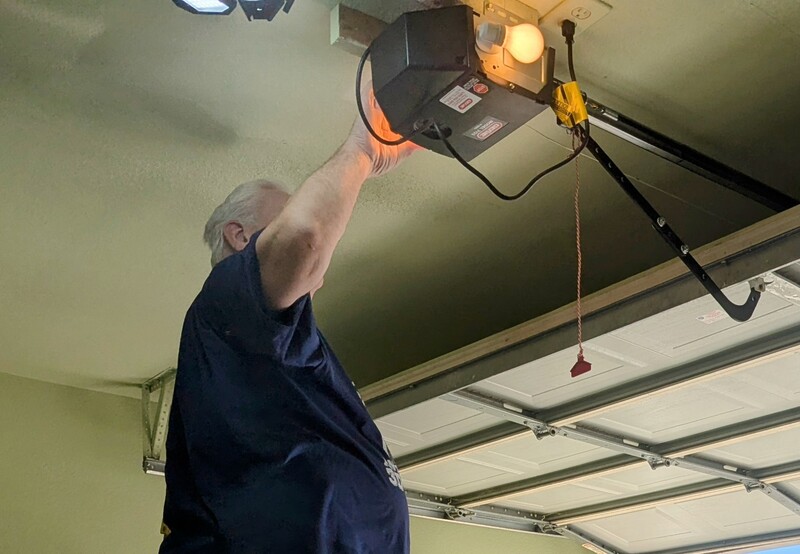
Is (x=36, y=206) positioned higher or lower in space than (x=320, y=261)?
higher

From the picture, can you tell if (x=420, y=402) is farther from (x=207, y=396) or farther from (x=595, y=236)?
(x=207, y=396)

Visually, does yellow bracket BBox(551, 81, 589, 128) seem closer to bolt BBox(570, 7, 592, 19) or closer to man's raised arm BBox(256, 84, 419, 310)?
bolt BBox(570, 7, 592, 19)

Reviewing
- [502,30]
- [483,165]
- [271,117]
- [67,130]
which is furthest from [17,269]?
[502,30]

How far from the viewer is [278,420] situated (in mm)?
1271

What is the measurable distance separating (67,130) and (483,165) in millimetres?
971

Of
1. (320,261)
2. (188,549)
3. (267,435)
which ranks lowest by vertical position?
(188,549)

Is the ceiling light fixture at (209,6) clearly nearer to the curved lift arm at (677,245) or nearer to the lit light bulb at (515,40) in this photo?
the lit light bulb at (515,40)

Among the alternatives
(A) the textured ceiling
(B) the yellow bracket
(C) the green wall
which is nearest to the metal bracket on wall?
(C) the green wall

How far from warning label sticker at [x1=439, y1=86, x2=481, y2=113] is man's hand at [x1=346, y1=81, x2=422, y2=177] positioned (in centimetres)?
10

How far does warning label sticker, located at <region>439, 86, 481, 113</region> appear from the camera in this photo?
142 centimetres

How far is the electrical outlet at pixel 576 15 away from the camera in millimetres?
1592

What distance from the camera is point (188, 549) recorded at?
1266mm

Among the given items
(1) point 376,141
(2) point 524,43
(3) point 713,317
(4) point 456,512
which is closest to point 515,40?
(2) point 524,43

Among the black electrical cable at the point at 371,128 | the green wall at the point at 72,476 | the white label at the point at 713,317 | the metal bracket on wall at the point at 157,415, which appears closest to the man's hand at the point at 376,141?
the black electrical cable at the point at 371,128
